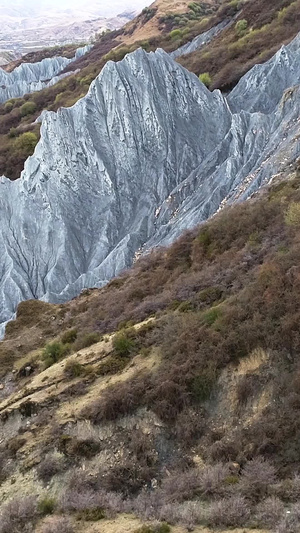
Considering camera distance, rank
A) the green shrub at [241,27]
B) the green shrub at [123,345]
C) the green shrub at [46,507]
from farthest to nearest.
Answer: the green shrub at [241,27] < the green shrub at [123,345] < the green shrub at [46,507]

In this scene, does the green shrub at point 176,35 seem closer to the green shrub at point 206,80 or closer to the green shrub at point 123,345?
the green shrub at point 206,80

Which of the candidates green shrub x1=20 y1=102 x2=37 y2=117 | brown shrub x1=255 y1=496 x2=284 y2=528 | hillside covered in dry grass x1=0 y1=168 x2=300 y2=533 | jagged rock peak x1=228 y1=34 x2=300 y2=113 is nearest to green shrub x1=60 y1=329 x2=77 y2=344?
hillside covered in dry grass x1=0 y1=168 x2=300 y2=533

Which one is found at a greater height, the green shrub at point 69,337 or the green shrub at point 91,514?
the green shrub at point 69,337

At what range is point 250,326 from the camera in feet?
36.6

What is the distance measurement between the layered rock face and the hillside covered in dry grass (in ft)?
57.4

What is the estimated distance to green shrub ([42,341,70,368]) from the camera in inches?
638

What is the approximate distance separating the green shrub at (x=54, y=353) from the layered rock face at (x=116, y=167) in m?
15.4

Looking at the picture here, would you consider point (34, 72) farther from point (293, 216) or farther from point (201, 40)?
point (293, 216)

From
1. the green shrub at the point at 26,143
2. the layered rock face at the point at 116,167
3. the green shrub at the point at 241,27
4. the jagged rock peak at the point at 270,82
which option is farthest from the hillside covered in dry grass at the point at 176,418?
the green shrub at the point at 241,27

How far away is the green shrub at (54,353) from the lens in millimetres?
16203

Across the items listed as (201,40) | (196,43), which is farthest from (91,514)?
(201,40)

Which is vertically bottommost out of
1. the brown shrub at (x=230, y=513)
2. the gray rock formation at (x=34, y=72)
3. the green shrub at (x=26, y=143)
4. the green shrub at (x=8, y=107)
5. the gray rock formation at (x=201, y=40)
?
the brown shrub at (x=230, y=513)

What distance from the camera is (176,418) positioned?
421 inches

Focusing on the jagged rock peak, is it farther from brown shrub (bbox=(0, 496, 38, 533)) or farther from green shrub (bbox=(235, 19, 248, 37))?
brown shrub (bbox=(0, 496, 38, 533))
